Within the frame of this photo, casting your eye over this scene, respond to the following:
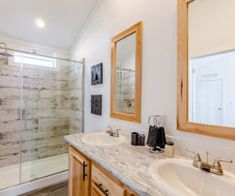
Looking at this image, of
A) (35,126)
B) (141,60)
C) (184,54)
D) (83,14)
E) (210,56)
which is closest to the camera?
(210,56)

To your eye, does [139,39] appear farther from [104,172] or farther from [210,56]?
[104,172]

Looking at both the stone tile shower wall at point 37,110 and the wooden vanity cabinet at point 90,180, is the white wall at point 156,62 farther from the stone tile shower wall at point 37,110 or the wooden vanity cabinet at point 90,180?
the stone tile shower wall at point 37,110

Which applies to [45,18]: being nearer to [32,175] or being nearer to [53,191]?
[32,175]

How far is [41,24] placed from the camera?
2.44m

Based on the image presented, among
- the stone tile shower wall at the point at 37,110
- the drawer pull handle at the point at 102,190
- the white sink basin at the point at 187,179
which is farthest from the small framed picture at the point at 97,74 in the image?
the white sink basin at the point at 187,179

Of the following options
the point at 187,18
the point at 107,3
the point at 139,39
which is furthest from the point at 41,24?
the point at 187,18

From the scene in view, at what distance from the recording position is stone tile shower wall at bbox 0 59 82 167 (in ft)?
8.16

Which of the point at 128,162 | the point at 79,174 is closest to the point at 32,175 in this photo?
the point at 79,174

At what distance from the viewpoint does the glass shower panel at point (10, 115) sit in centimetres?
245

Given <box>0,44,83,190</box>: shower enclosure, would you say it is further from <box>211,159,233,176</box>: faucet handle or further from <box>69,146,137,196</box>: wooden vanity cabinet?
<box>211,159,233,176</box>: faucet handle

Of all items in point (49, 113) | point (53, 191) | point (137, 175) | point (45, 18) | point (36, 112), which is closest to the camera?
point (137, 175)

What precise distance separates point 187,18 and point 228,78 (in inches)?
20.3

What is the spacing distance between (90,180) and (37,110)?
1.91 meters

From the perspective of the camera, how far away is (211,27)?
1015mm
